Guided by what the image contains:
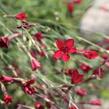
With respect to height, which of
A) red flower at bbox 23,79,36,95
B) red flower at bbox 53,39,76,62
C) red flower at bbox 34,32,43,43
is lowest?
red flower at bbox 23,79,36,95

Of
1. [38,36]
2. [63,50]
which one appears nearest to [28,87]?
[63,50]

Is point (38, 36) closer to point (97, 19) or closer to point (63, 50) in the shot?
point (63, 50)

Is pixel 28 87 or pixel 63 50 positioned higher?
pixel 63 50

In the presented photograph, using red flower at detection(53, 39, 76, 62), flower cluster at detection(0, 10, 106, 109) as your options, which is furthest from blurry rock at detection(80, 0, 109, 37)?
red flower at detection(53, 39, 76, 62)

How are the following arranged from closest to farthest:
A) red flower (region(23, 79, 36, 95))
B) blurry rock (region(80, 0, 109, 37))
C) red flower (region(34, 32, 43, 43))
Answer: red flower (region(23, 79, 36, 95)) < red flower (region(34, 32, 43, 43)) < blurry rock (region(80, 0, 109, 37))

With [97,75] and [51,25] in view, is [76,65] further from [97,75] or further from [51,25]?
[97,75]

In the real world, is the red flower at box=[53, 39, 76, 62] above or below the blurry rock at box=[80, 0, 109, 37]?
above

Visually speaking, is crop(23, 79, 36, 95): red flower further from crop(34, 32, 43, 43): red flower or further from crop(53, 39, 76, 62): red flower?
crop(34, 32, 43, 43): red flower

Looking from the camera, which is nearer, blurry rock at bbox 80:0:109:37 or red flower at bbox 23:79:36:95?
red flower at bbox 23:79:36:95

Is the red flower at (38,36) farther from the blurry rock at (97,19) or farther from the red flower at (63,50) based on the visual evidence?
the blurry rock at (97,19)
